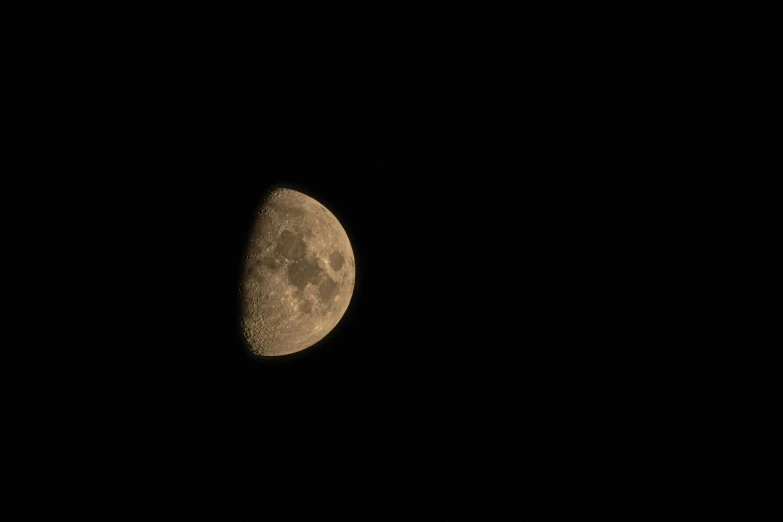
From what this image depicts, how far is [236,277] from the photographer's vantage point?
2873 mm

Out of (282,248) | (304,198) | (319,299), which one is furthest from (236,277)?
(304,198)

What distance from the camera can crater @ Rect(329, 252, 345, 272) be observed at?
125 inches

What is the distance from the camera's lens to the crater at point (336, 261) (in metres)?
3.19

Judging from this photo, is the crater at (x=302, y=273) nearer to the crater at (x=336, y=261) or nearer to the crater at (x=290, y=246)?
the crater at (x=290, y=246)

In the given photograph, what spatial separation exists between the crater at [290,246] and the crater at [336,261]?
0.25m

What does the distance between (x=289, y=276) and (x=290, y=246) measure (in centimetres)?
21

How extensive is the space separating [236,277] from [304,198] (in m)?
0.86

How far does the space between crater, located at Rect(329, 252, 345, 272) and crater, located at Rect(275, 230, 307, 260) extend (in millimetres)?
249

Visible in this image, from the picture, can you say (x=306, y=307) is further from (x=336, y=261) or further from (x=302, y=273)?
(x=336, y=261)

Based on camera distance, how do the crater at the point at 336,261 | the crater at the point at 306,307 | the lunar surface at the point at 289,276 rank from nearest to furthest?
the lunar surface at the point at 289,276
the crater at the point at 306,307
the crater at the point at 336,261

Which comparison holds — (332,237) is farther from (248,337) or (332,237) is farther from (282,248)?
(248,337)

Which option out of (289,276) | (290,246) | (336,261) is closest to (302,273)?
(289,276)

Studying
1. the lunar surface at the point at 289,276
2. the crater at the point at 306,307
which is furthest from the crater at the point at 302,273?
the crater at the point at 306,307

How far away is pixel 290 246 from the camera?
2969 millimetres
